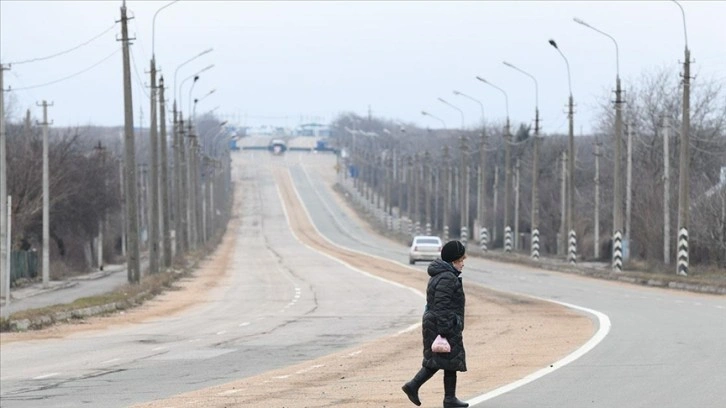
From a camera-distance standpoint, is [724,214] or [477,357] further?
[724,214]

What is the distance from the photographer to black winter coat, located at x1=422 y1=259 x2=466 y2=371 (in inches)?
504

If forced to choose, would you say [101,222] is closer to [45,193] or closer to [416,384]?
[45,193]

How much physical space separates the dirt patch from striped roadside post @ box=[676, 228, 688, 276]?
17.3 metres

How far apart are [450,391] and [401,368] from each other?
19.2 ft

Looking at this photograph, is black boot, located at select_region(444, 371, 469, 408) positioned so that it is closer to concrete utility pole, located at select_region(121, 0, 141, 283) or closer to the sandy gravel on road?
the sandy gravel on road

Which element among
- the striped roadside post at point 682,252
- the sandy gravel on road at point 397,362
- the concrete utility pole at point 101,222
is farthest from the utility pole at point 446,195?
the sandy gravel on road at point 397,362

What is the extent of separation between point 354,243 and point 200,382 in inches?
3839

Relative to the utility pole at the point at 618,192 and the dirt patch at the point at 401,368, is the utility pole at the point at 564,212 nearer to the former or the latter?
the utility pole at the point at 618,192

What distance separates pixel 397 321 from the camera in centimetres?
3112

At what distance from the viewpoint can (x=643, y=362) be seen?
59.5ft

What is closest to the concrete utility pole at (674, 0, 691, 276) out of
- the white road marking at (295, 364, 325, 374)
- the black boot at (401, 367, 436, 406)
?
the white road marking at (295, 364, 325, 374)

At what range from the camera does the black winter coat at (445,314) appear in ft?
42.0

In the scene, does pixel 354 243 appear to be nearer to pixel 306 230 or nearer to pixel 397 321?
pixel 306 230

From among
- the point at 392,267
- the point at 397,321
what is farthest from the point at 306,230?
the point at 397,321
